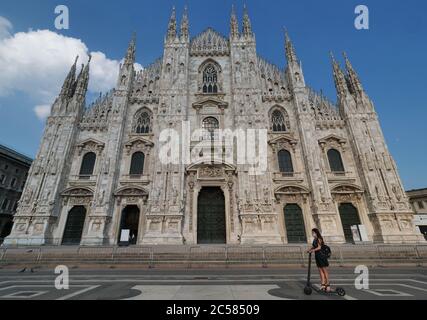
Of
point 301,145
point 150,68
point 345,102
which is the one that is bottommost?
point 301,145

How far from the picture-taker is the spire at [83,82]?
24.5 metres

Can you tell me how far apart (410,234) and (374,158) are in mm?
6930

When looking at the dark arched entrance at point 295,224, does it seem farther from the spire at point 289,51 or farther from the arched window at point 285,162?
the spire at point 289,51

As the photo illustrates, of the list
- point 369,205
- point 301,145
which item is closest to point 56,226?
point 301,145

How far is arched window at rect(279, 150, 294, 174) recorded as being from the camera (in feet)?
70.6

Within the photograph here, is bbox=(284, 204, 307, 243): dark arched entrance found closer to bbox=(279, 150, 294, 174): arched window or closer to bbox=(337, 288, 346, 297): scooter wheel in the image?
bbox=(279, 150, 294, 174): arched window

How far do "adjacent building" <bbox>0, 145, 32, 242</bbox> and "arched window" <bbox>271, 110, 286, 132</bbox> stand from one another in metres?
39.6

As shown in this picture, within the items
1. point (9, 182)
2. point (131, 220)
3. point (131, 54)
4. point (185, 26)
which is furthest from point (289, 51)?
point (9, 182)

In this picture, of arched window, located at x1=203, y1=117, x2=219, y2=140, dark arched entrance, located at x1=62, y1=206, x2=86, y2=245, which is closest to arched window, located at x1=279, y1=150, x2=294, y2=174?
arched window, located at x1=203, y1=117, x2=219, y2=140

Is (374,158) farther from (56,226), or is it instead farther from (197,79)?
(56,226)

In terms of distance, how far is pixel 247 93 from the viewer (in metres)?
23.2

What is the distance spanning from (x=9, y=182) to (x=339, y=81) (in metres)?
48.7

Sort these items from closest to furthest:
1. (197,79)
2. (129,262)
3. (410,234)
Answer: (129,262), (410,234), (197,79)

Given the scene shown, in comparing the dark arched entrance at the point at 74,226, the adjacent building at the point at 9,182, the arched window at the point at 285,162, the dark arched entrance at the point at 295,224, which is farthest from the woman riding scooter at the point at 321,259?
the adjacent building at the point at 9,182
